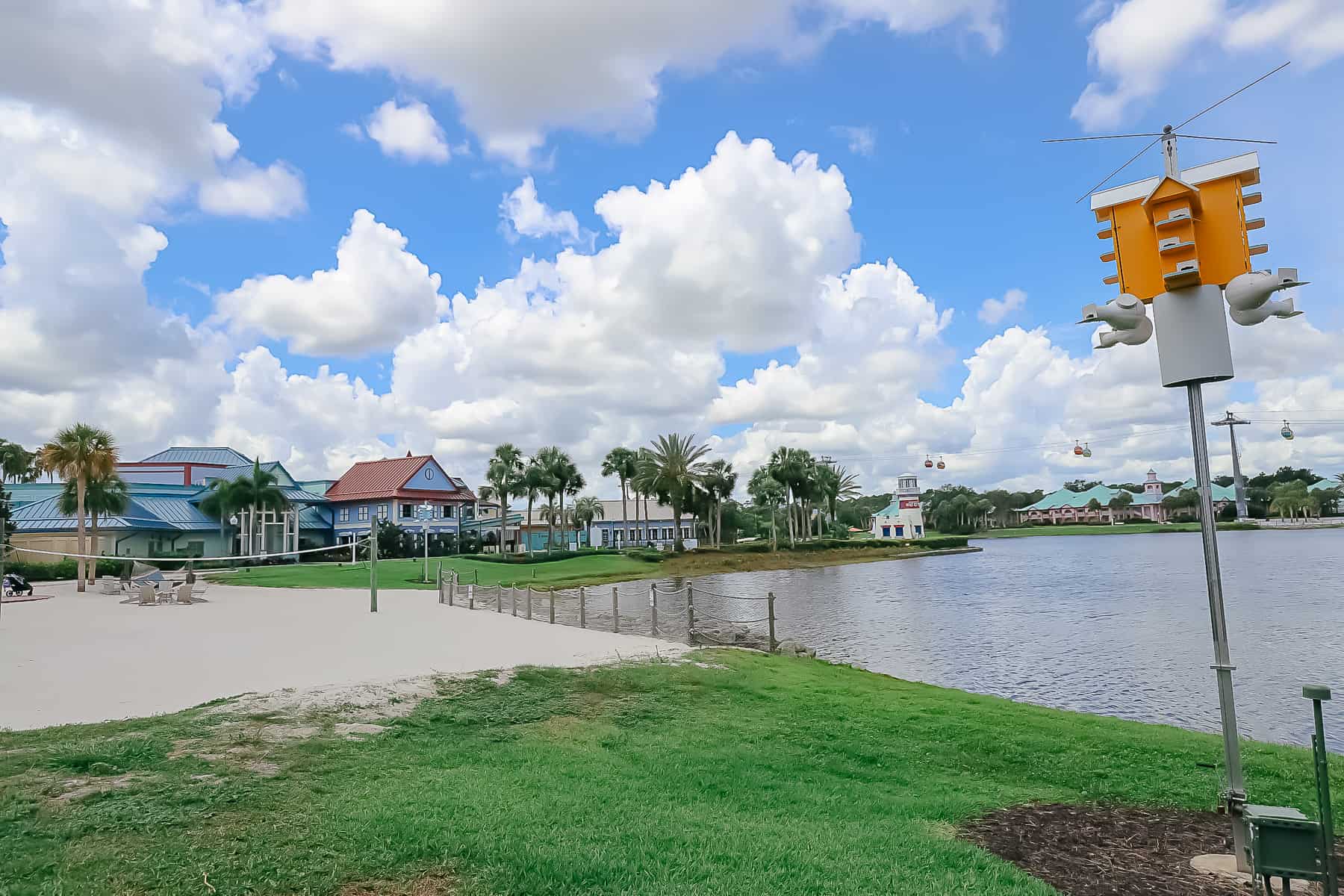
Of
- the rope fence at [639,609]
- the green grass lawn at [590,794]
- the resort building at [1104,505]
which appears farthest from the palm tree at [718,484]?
the resort building at [1104,505]

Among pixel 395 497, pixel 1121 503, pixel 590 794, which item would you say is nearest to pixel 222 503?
pixel 395 497

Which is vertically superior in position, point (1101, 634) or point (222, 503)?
point (222, 503)

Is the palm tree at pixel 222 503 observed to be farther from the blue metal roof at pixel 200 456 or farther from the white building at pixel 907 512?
the white building at pixel 907 512

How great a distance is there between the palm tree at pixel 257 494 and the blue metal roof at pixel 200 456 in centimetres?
1420

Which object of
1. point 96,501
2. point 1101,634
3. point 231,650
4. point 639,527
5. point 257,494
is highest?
point 257,494

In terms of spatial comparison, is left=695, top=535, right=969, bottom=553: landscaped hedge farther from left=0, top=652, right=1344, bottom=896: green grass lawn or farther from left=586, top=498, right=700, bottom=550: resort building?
left=0, top=652, right=1344, bottom=896: green grass lawn

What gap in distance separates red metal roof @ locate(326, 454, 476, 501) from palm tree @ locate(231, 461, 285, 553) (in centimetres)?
1116

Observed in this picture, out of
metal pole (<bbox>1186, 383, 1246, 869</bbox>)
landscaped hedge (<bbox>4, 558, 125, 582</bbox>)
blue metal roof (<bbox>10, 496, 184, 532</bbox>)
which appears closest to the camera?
metal pole (<bbox>1186, 383, 1246, 869</bbox>)

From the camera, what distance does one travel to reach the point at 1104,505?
16688 cm

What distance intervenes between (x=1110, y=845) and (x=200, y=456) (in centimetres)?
7567

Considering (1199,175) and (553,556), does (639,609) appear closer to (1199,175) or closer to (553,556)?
(1199,175)

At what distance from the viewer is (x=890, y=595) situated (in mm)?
38125

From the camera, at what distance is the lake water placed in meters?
14.7

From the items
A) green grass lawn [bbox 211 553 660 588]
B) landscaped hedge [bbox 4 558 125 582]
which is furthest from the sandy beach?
green grass lawn [bbox 211 553 660 588]
